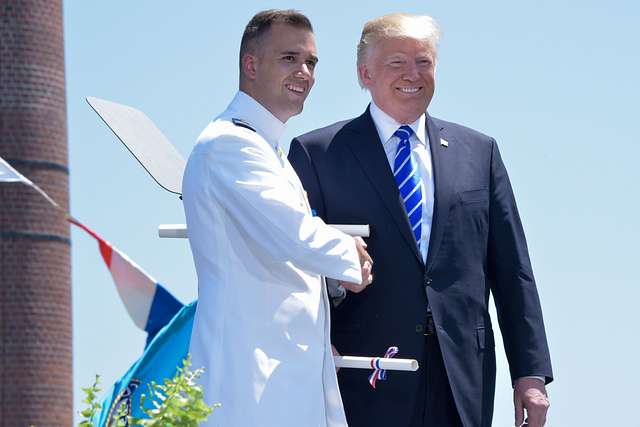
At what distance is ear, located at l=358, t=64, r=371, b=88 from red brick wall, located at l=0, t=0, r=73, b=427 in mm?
23085

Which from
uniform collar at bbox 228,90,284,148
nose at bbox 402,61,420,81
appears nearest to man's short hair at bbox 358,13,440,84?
nose at bbox 402,61,420,81

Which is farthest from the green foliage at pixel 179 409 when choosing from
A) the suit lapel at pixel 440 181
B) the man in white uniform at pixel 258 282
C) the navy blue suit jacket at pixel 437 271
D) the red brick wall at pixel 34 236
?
the red brick wall at pixel 34 236

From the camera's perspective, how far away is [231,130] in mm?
4945

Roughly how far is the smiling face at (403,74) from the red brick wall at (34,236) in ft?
76.2

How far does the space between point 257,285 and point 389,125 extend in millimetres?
1350

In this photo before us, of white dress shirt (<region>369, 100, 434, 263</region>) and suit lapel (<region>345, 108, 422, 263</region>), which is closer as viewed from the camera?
suit lapel (<region>345, 108, 422, 263</region>)

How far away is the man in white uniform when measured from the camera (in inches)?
187

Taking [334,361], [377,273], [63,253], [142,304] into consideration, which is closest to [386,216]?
[377,273]

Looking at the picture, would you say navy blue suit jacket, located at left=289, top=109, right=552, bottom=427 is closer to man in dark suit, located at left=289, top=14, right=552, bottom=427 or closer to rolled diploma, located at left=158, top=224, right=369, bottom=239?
man in dark suit, located at left=289, top=14, right=552, bottom=427

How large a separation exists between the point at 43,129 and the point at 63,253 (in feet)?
8.59

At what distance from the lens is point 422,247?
5.75 metres

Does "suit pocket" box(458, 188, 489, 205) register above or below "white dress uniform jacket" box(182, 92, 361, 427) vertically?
above

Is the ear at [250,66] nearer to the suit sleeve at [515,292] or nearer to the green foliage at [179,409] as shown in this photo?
the suit sleeve at [515,292]

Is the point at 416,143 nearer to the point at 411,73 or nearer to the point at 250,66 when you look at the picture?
the point at 411,73
